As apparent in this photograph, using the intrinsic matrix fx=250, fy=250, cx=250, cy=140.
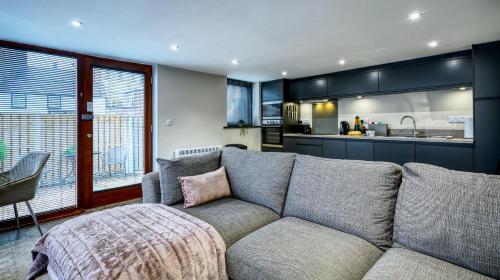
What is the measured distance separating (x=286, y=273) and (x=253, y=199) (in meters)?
0.98

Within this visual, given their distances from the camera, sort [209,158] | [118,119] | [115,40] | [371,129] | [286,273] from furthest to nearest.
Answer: [371,129] < [118,119] < [115,40] < [209,158] < [286,273]

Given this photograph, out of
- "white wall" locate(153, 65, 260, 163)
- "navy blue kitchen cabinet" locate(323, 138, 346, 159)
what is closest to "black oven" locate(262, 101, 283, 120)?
"white wall" locate(153, 65, 260, 163)

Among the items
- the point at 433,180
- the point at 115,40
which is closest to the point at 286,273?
the point at 433,180

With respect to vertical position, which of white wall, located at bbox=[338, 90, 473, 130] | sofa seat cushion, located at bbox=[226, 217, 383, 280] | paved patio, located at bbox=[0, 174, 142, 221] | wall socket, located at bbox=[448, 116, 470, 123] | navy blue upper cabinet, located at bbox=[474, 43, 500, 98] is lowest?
paved patio, located at bbox=[0, 174, 142, 221]

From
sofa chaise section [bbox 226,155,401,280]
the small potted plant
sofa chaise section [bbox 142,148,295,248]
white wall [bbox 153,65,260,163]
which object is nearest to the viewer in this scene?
sofa chaise section [bbox 226,155,401,280]

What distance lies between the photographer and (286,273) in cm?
121

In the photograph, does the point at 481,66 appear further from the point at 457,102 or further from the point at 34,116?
the point at 34,116

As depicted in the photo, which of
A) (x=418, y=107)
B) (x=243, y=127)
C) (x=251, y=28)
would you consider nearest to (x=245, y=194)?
(x=251, y=28)

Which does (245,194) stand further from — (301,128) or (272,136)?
(301,128)

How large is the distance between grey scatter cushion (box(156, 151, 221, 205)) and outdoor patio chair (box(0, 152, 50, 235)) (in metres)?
1.48

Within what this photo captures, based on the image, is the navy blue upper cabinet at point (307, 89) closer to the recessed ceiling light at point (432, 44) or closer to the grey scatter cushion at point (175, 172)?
A: the recessed ceiling light at point (432, 44)

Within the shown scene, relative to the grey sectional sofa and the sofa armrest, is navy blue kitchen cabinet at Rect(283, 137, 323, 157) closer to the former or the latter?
the grey sectional sofa

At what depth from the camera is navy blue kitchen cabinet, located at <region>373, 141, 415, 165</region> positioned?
13.0 feet

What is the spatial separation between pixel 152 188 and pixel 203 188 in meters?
0.48
